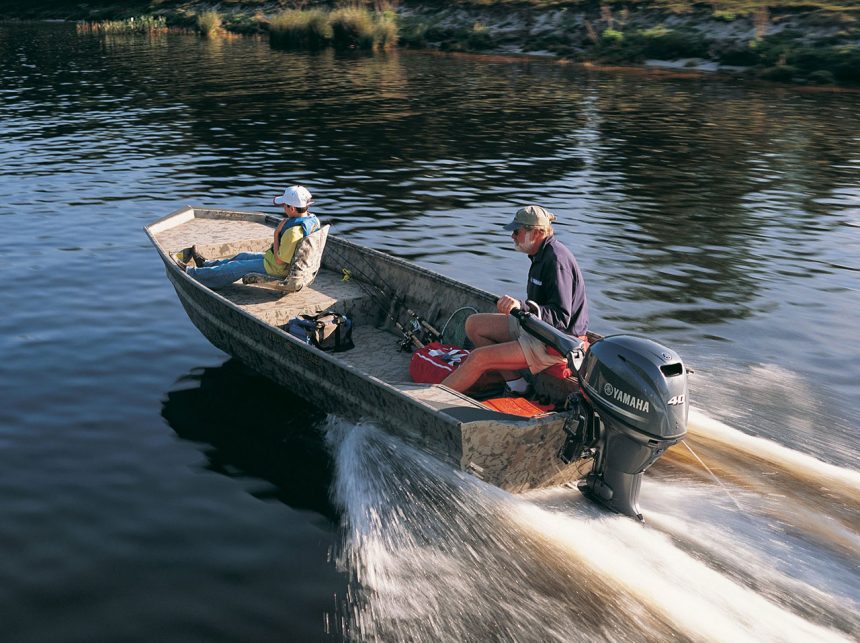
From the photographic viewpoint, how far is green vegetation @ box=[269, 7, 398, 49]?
171 feet

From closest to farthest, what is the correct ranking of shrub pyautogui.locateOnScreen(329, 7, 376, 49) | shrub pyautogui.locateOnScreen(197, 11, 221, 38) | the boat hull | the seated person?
the boat hull, the seated person, shrub pyautogui.locateOnScreen(329, 7, 376, 49), shrub pyautogui.locateOnScreen(197, 11, 221, 38)

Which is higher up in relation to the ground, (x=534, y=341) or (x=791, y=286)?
(x=534, y=341)

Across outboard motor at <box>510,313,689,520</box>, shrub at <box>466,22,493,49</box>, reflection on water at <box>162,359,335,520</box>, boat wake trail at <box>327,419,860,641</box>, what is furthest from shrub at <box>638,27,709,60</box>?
outboard motor at <box>510,313,689,520</box>

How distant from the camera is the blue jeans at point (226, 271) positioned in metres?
11.5

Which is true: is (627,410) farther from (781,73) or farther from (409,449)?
(781,73)

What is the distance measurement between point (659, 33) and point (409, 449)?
A: 4119cm

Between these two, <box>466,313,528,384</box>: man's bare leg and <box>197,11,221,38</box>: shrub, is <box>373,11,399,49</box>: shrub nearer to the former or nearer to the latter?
<box>197,11,221,38</box>: shrub

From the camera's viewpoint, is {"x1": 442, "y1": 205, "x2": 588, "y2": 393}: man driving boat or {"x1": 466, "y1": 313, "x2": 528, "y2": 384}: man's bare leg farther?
{"x1": 466, "y1": 313, "x2": 528, "y2": 384}: man's bare leg

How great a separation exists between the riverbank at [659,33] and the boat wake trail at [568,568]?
1337 inches

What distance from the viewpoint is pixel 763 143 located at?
2542 centimetres

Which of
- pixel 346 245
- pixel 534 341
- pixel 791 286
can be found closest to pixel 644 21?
pixel 791 286

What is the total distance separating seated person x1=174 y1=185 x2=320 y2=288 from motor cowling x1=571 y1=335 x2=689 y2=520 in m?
4.91

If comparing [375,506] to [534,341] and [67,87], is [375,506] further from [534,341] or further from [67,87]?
[67,87]

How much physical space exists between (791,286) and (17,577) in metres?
12.0
